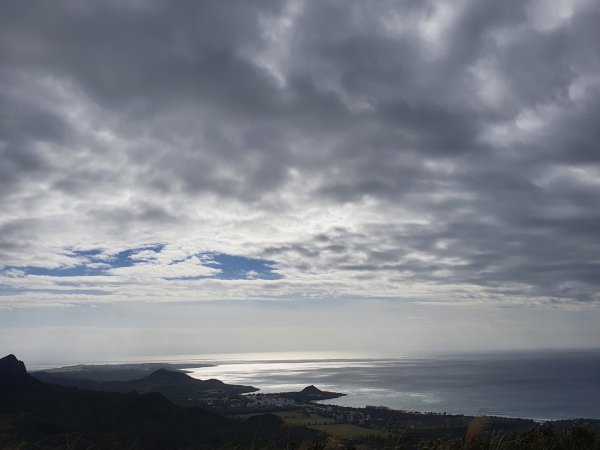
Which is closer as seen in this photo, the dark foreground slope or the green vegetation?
the dark foreground slope

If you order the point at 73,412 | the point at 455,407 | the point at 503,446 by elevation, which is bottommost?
the point at 455,407

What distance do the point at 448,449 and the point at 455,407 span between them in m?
206

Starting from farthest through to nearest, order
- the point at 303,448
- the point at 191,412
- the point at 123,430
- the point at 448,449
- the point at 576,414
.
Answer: the point at 576,414
the point at 191,412
the point at 123,430
the point at 448,449
the point at 303,448

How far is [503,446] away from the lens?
36.2 ft

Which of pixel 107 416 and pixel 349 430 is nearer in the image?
pixel 107 416

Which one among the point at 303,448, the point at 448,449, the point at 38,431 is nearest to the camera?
the point at 303,448

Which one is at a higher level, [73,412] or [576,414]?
[73,412]

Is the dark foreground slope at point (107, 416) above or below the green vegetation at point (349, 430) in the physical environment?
above

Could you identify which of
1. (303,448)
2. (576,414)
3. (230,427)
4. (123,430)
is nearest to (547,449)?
(303,448)

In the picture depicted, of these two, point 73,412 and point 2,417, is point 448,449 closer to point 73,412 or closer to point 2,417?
point 2,417

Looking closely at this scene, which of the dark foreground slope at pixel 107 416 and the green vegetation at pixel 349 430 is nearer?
the dark foreground slope at pixel 107 416

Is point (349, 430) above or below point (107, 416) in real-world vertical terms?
below

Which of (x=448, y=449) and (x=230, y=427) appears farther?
(x=230, y=427)

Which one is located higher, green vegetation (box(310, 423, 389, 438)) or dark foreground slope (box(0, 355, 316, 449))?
dark foreground slope (box(0, 355, 316, 449))
